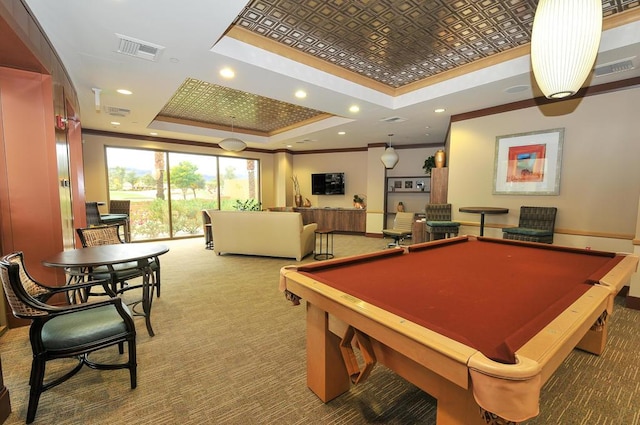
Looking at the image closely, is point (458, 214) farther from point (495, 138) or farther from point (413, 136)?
point (413, 136)

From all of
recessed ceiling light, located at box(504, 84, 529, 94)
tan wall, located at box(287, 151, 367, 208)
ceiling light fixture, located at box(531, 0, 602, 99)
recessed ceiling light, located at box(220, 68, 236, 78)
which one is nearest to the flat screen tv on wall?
tan wall, located at box(287, 151, 367, 208)

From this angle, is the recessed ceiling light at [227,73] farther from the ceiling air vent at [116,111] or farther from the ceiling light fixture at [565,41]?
the ceiling light fixture at [565,41]

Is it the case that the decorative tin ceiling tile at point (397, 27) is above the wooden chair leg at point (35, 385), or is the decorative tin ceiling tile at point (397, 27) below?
above

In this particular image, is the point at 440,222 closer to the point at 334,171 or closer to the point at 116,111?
the point at 334,171

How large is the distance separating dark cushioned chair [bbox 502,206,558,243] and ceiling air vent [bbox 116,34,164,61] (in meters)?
5.03

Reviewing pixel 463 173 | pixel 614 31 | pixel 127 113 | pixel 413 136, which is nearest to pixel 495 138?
pixel 463 173

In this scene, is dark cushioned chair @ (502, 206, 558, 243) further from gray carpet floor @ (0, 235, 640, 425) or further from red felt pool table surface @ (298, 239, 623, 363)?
red felt pool table surface @ (298, 239, 623, 363)

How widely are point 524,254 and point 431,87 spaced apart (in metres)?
2.91

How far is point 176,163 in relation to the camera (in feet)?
25.0

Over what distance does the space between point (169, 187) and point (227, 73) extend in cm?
521

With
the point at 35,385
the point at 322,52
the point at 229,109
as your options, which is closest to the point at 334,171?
the point at 229,109

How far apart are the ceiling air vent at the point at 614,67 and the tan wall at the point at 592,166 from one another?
1.79ft

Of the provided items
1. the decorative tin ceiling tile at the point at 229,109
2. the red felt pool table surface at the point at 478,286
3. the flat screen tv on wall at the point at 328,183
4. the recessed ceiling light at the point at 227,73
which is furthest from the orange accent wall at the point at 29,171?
the flat screen tv on wall at the point at 328,183

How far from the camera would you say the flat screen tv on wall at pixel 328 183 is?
919 centimetres
